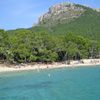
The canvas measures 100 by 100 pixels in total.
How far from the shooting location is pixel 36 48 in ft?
441

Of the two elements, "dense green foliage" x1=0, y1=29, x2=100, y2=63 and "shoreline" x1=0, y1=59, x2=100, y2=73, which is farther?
"dense green foliage" x1=0, y1=29, x2=100, y2=63

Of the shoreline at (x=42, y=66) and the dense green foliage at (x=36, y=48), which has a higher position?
the dense green foliage at (x=36, y=48)

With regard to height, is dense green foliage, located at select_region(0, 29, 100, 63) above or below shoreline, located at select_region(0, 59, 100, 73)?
above

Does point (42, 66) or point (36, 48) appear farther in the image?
point (36, 48)

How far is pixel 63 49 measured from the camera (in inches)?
5556

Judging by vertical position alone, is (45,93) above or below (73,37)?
below

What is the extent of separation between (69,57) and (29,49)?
→ 24.1 m

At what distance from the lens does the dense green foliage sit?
126562mm

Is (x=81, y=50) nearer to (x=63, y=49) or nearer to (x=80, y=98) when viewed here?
(x=63, y=49)

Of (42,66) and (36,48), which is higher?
(36,48)

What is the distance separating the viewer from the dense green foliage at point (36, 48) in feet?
415

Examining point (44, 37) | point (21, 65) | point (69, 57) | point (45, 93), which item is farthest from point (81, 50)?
point (45, 93)

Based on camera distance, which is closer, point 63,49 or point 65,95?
point 65,95

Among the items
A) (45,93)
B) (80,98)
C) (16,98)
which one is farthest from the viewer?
(45,93)
